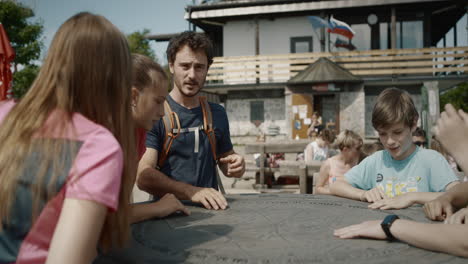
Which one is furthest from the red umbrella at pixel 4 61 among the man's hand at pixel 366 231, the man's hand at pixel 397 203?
the man's hand at pixel 366 231

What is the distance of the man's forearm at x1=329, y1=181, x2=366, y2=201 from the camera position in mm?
2185

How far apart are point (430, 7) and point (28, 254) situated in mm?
19648

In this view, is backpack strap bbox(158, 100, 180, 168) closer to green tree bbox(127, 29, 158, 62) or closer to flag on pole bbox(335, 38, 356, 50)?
flag on pole bbox(335, 38, 356, 50)

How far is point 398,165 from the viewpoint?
7.39 feet

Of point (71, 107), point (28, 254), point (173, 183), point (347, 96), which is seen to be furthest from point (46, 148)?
point (347, 96)

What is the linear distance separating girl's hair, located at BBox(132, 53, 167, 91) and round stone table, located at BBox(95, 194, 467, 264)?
2.07 feet

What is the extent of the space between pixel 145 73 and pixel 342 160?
3189 mm

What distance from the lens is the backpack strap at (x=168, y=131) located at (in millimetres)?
2342

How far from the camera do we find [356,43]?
58.5 feet

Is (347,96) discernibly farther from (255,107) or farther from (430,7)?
(430,7)

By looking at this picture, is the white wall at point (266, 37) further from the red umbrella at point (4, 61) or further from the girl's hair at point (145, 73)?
the girl's hair at point (145, 73)

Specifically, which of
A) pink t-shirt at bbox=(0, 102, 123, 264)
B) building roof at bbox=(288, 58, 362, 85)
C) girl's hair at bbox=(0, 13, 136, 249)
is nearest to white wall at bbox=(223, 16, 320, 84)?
building roof at bbox=(288, 58, 362, 85)

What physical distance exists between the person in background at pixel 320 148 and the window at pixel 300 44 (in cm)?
1207

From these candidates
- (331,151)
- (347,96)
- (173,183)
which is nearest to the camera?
(173,183)
